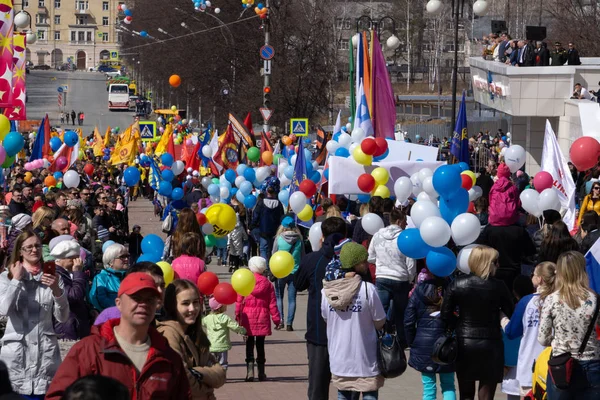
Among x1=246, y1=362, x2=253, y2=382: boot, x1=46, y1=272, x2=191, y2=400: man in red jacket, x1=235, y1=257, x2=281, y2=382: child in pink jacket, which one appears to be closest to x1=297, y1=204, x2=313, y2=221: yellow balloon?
x1=235, y1=257, x2=281, y2=382: child in pink jacket

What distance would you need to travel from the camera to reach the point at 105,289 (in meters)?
8.11

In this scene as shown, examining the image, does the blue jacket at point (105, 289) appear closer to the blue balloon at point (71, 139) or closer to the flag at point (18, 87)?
the flag at point (18, 87)

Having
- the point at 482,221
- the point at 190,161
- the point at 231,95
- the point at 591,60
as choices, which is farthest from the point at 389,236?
the point at 231,95

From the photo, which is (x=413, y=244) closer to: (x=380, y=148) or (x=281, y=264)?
(x=281, y=264)

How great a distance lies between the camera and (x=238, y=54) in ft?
172

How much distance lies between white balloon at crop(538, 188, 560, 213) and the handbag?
4.90m

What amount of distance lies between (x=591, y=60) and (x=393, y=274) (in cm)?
2140

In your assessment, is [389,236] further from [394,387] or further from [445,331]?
[445,331]

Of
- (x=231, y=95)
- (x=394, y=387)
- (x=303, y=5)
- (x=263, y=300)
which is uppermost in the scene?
(x=303, y=5)

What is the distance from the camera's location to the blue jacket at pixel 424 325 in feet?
27.2

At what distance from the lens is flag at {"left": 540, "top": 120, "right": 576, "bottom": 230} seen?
12.7m

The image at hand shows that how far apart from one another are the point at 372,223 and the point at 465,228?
2.11 metres

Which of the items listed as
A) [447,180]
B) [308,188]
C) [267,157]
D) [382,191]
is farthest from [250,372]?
[267,157]

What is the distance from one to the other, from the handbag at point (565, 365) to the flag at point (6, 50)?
12.6 metres
